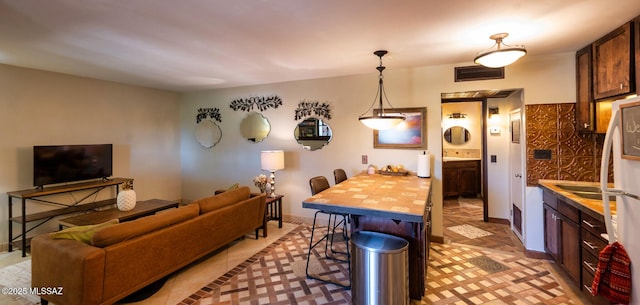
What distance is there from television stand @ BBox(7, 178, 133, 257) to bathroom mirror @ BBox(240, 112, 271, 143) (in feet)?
6.90

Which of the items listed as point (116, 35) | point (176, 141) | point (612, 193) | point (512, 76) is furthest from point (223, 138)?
point (612, 193)

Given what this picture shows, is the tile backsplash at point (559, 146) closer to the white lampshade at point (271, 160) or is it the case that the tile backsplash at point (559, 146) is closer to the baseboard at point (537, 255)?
the baseboard at point (537, 255)

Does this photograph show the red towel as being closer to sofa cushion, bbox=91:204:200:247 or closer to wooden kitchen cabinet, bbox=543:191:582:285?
wooden kitchen cabinet, bbox=543:191:582:285

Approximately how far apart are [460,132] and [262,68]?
16.6 feet

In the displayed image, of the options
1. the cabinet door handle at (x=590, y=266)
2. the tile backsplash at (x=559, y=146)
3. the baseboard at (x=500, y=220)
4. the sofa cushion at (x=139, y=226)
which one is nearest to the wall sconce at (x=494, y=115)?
the tile backsplash at (x=559, y=146)

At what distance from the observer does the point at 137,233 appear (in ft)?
7.53

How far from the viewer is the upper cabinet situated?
87.3 inches

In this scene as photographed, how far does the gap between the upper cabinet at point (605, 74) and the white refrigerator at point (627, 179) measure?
94 centimetres

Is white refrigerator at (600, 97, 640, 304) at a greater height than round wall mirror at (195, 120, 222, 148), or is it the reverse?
round wall mirror at (195, 120, 222, 148)

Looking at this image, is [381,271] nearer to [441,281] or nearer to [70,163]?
[441,281]

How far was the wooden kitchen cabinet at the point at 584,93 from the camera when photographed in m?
2.82

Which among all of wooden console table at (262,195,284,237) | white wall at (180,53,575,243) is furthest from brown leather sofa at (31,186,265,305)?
white wall at (180,53,575,243)

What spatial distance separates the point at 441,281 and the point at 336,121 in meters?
2.59

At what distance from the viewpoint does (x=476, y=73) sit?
11.4ft
